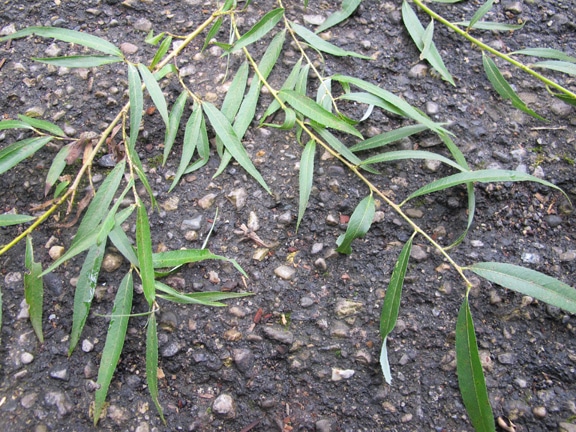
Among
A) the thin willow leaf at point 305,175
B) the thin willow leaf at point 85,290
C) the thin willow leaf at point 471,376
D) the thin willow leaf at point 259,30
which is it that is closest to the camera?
the thin willow leaf at point 471,376

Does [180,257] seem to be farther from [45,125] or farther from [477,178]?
[477,178]

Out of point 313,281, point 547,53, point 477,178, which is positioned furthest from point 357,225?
point 547,53

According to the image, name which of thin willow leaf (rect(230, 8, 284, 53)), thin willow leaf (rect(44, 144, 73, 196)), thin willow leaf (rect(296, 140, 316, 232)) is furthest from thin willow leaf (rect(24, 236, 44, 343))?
thin willow leaf (rect(230, 8, 284, 53))

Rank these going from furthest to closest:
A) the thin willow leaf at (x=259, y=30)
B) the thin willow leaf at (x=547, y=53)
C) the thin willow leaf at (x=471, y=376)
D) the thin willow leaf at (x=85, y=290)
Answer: the thin willow leaf at (x=547, y=53)
the thin willow leaf at (x=259, y=30)
the thin willow leaf at (x=85, y=290)
the thin willow leaf at (x=471, y=376)

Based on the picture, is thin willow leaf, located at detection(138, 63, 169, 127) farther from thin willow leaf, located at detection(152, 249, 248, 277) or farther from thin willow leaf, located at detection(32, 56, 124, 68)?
thin willow leaf, located at detection(152, 249, 248, 277)

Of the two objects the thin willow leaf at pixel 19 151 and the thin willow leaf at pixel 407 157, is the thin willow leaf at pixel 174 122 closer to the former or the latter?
the thin willow leaf at pixel 19 151

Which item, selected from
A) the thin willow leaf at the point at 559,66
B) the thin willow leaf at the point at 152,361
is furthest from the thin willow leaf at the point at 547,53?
the thin willow leaf at the point at 152,361

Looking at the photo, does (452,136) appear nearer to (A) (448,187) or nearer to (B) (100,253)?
(A) (448,187)
